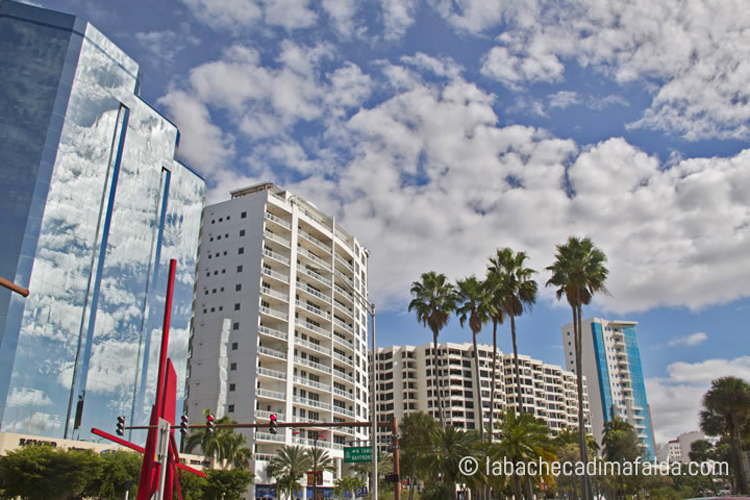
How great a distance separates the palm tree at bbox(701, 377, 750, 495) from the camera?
183 feet

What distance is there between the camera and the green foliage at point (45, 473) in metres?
37.6

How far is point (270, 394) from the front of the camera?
248ft

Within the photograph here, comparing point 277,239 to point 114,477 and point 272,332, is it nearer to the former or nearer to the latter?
point 272,332

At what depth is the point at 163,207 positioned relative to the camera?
7006cm

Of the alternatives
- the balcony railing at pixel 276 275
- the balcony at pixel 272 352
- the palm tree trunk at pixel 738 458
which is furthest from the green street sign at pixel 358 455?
the balcony railing at pixel 276 275

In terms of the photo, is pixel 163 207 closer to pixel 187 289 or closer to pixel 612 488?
pixel 187 289

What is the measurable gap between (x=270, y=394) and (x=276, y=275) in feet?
54.9

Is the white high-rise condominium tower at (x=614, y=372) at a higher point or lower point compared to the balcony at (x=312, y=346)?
higher

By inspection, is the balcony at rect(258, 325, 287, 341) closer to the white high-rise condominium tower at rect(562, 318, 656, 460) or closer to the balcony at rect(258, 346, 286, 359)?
the balcony at rect(258, 346, 286, 359)

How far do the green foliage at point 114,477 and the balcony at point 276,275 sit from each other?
3758 centimetres

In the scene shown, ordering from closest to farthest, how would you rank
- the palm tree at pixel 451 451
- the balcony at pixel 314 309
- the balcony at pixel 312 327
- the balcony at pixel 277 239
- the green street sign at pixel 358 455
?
the green street sign at pixel 358 455 → the palm tree at pixel 451 451 → the balcony at pixel 277 239 → the balcony at pixel 312 327 → the balcony at pixel 314 309

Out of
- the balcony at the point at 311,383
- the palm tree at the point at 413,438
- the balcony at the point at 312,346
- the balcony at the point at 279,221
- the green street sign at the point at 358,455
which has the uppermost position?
the balcony at the point at 279,221

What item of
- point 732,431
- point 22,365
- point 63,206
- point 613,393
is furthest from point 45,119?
point 613,393

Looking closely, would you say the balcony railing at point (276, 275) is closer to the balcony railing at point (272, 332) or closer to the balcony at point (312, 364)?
the balcony railing at point (272, 332)
